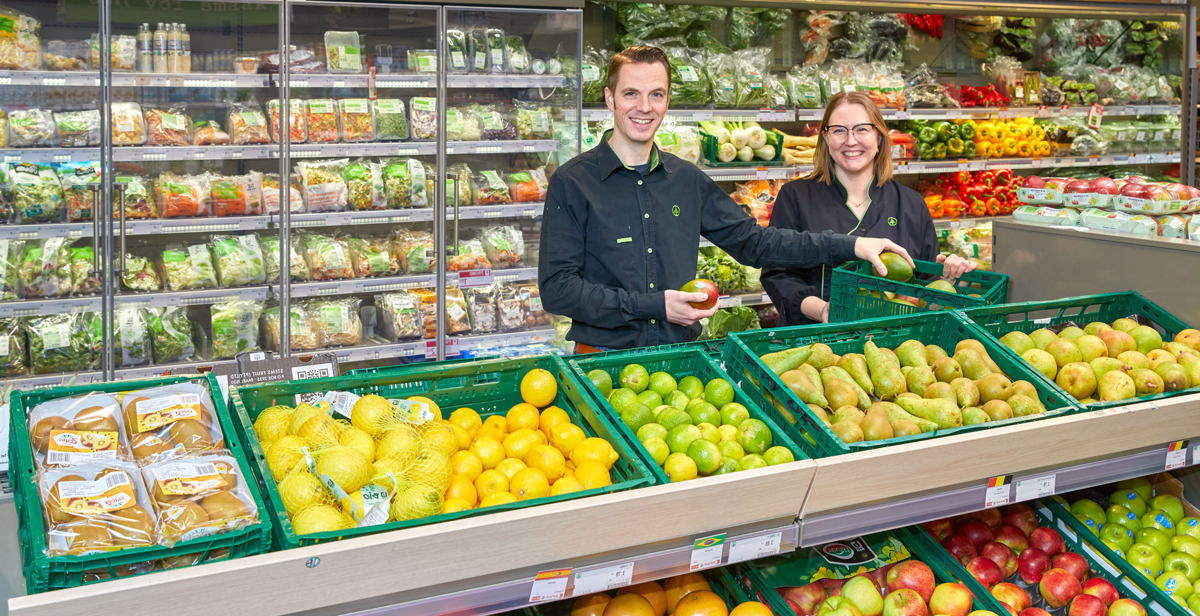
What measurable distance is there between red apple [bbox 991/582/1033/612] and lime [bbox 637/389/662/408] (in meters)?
0.78

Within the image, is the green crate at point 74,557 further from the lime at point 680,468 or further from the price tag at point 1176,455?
the price tag at point 1176,455

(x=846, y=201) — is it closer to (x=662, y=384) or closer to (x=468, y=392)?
(x=662, y=384)

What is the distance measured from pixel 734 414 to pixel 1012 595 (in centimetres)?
70

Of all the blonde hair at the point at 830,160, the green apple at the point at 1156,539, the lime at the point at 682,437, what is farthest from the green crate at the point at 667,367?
the blonde hair at the point at 830,160

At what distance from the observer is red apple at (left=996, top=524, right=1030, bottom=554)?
224 centimetres

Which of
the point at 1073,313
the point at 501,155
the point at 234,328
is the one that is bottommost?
the point at 234,328

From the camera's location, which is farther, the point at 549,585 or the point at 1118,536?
the point at 1118,536

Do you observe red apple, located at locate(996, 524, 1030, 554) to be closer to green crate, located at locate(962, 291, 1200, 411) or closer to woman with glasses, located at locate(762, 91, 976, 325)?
green crate, located at locate(962, 291, 1200, 411)

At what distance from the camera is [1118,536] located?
232cm

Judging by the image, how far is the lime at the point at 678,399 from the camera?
200 cm

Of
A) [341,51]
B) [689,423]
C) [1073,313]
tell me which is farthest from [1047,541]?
[341,51]

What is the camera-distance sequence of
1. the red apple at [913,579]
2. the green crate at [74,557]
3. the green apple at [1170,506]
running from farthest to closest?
the green apple at [1170,506], the red apple at [913,579], the green crate at [74,557]

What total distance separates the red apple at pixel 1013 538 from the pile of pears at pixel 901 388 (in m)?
0.35

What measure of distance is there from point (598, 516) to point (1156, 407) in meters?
1.27
